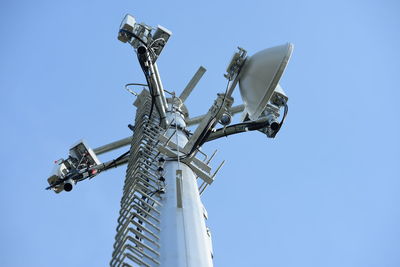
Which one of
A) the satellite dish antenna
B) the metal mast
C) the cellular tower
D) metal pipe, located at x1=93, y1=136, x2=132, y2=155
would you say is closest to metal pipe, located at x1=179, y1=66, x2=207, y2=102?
the cellular tower

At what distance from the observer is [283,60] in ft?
28.9

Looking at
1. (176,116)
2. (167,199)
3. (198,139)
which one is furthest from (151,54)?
(167,199)

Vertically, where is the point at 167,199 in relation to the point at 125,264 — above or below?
above

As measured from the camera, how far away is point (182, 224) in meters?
8.03

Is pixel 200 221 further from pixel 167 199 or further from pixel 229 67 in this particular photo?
pixel 229 67

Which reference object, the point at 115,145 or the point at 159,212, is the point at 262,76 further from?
the point at 115,145

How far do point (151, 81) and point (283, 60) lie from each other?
405cm

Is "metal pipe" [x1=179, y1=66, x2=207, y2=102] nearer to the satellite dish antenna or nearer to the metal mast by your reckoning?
the metal mast

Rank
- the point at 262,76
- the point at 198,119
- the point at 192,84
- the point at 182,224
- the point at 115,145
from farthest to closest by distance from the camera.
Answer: the point at 192,84, the point at 198,119, the point at 115,145, the point at 262,76, the point at 182,224

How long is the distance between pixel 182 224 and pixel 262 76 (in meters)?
2.92

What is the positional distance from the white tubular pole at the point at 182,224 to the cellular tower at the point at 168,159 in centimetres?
1

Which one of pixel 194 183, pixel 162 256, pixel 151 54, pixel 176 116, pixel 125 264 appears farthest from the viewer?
pixel 176 116

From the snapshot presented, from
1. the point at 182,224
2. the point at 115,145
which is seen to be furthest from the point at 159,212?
the point at 115,145

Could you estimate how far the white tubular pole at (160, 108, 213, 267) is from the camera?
7328 millimetres
